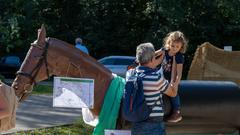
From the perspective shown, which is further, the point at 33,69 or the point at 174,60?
the point at 174,60

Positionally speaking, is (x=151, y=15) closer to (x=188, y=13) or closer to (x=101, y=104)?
(x=188, y=13)

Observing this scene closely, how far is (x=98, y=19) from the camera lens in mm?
30609

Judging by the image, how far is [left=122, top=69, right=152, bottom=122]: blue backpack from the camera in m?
5.01

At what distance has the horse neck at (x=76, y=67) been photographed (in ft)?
18.9

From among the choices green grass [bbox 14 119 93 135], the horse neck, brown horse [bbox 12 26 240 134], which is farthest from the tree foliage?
the horse neck

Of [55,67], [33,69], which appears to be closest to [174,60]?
[55,67]

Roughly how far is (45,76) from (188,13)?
23.6 metres

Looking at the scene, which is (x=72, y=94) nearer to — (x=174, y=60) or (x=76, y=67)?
(x=76, y=67)

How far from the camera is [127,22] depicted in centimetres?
3092

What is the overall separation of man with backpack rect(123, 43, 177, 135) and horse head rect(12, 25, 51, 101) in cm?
110

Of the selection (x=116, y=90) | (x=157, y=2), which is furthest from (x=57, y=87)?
(x=157, y=2)

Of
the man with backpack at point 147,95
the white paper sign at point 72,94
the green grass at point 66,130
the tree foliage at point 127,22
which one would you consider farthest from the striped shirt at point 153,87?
the tree foliage at point 127,22

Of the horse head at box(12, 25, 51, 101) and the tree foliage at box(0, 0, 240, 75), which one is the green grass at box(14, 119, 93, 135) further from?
the tree foliage at box(0, 0, 240, 75)

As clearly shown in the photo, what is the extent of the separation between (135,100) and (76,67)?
3.43 feet
